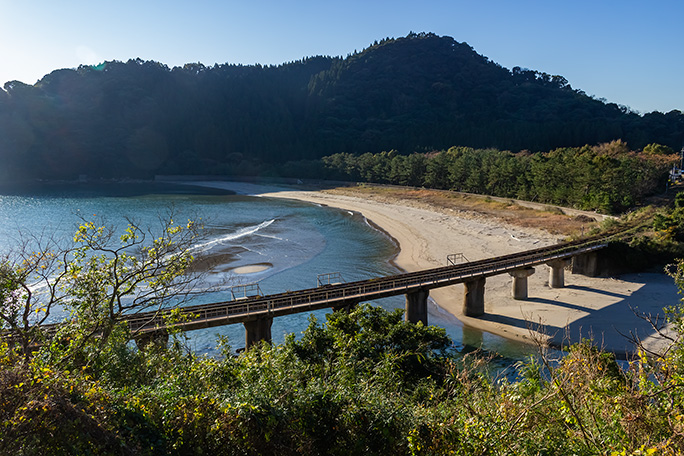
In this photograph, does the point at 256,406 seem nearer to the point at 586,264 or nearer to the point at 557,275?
the point at 557,275

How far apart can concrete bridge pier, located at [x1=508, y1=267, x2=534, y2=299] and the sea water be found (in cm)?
574

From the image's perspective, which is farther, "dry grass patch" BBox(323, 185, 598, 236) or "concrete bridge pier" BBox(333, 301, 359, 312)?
"dry grass patch" BBox(323, 185, 598, 236)

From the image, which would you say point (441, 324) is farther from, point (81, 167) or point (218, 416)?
point (81, 167)

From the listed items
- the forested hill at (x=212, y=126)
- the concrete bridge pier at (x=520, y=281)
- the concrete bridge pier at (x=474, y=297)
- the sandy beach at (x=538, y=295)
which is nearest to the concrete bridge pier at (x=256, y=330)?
the sandy beach at (x=538, y=295)

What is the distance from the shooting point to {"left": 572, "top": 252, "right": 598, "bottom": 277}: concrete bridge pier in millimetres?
37594

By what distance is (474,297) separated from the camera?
30312mm

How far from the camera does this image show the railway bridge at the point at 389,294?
69.3ft

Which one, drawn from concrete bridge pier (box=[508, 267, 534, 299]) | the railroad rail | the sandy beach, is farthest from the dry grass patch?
concrete bridge pier (box=[508, 267, 534, 299])

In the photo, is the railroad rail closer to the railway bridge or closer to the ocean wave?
the railway bridge

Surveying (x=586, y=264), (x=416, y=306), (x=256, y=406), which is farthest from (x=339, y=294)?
(x=586, y=264)

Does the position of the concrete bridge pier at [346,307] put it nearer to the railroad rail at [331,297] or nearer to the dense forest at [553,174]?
the railroad rail at [331,297]

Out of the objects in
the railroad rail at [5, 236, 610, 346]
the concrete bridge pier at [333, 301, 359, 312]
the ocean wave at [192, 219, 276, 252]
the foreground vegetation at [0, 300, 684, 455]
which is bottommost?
the ocean wave at [192, 219, 276, 252]

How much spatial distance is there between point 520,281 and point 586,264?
31.1 ft

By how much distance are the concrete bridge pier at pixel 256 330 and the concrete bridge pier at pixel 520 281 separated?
1872 centimetres
